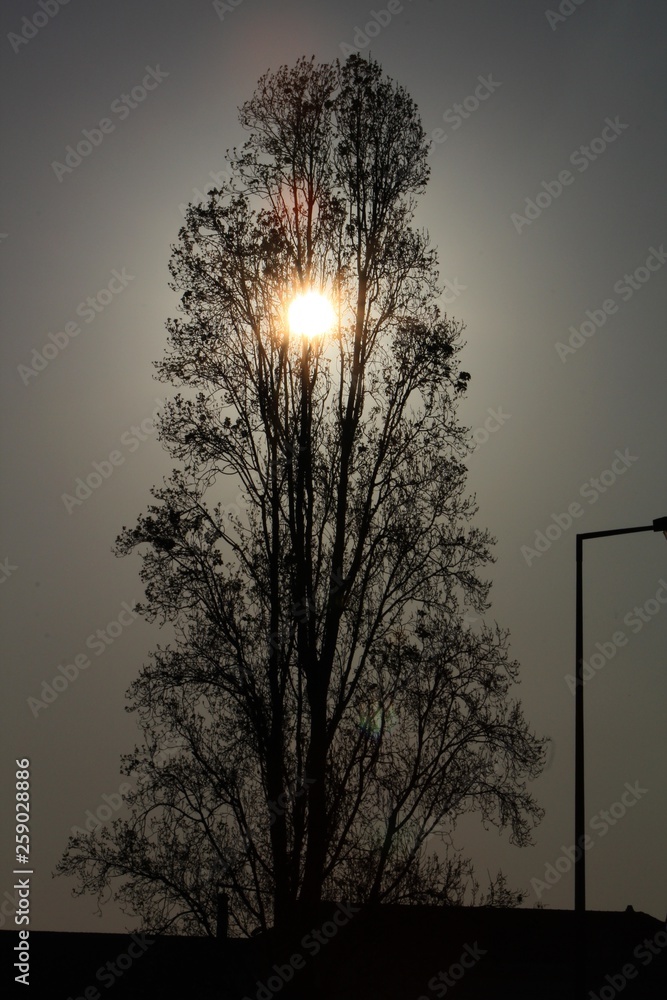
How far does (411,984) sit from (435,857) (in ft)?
17.6

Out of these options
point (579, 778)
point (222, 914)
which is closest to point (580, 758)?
point (579, 778)

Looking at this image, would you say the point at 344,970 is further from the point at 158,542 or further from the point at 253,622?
the point at 158,542

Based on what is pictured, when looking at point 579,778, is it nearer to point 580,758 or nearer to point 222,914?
point 580,758

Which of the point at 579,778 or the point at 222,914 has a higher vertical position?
the point at 579,778

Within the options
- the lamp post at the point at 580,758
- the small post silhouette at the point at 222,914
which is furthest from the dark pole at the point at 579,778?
the small post silhouette at the point at 222,914

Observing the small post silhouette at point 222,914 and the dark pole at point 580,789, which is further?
the small post silhouette at point 222,914

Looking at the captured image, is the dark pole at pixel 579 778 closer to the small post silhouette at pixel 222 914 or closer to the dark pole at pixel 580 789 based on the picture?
the dark pole at pixel 580 789

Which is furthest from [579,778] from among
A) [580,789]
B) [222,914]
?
[222,914]

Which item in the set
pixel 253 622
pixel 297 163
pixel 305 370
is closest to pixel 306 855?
pixel 253 622

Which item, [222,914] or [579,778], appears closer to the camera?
[579,778]

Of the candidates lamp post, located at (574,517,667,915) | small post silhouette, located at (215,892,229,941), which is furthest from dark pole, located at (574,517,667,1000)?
small post silhouette, located at (215,892,229,941)

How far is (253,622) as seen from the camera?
1609 cm

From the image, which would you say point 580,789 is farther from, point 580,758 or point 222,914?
point 222,914

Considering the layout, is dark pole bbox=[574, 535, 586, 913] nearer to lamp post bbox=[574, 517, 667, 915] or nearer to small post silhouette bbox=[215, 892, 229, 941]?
lamp post bbox=[574, 517, 667, 915]
